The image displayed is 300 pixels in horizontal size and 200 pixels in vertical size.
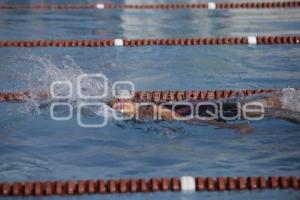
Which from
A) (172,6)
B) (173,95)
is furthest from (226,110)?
(172,6)

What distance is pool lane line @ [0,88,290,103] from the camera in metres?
4.98

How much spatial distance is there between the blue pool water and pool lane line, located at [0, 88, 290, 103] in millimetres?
128

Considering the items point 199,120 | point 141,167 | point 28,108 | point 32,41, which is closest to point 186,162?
point 141,167

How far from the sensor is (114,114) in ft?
15.1

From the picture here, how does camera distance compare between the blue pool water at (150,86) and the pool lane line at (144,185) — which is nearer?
the pool lane line at (144,185)

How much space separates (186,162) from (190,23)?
515 cm

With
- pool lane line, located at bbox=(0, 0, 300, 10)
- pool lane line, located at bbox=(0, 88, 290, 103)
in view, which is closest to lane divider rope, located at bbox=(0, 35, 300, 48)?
pool lane line, located at bbox=(0, 88, 290, 103)

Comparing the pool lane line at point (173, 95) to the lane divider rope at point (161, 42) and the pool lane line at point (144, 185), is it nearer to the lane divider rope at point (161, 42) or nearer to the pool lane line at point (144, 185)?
the pool lane line at point (144, 185)

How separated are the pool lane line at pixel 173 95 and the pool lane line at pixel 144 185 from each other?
175cm

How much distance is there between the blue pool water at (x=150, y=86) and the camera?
3646mm

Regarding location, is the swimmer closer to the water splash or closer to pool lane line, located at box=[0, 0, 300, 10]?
the water splash

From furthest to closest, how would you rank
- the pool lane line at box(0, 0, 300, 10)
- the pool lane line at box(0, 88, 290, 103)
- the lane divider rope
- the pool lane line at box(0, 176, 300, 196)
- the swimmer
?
the pool lane line at box(0, 0, 300, 10)
the lane divider rope
the pool lane line at box(0, 88, 290, 103)
the swimmer
the pool lane line at box(0, 176, 300, 196)

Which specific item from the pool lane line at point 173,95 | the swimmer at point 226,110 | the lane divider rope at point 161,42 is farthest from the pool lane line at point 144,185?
the lane divider rope at point 161,42

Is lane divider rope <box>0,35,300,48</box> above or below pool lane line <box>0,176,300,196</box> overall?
above
